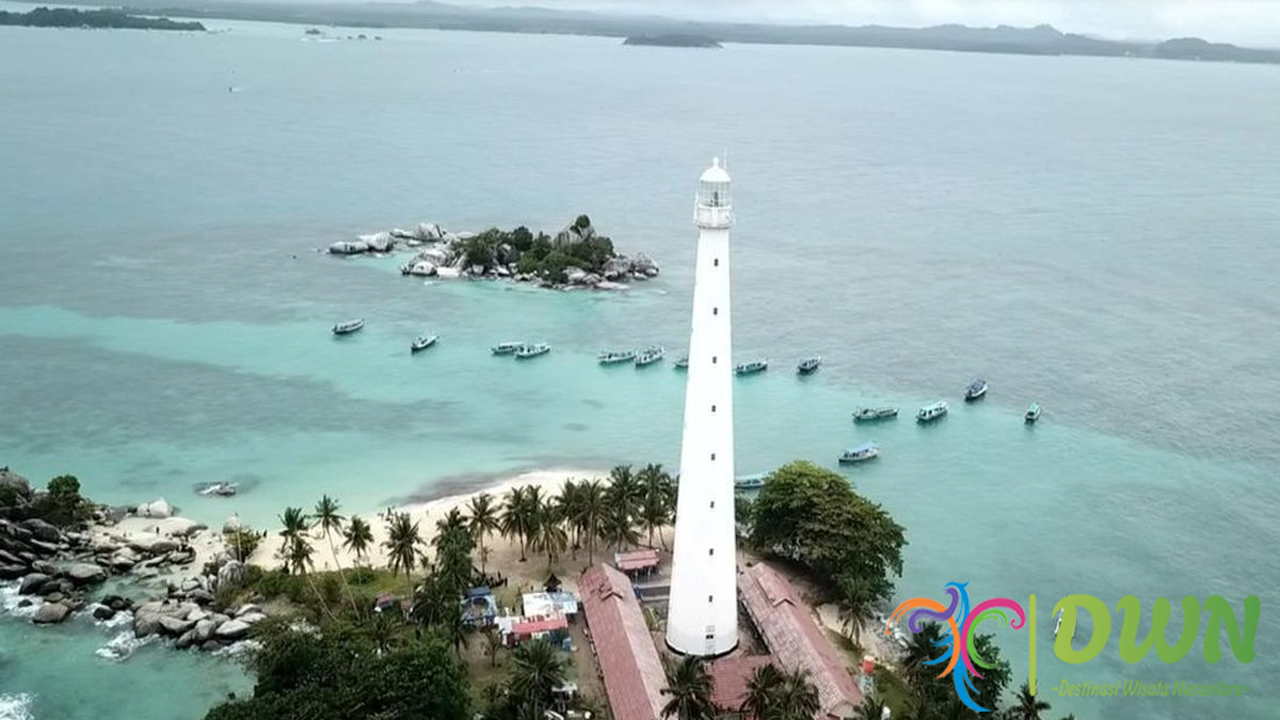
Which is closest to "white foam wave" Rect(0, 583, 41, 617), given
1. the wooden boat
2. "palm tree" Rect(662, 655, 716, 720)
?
"palm tree" Rect(662, 655, 716, 720)

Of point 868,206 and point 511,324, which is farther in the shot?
point 868,206

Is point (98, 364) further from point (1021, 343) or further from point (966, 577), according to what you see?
point (1021, 343)

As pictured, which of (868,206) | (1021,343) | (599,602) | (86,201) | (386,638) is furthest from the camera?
(868,206)

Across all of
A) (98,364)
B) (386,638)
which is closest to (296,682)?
(386,638)

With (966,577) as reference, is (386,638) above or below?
above

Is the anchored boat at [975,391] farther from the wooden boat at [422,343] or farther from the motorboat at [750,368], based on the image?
the wooden boat at [422,343]

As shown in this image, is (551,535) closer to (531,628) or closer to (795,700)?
(531,628)

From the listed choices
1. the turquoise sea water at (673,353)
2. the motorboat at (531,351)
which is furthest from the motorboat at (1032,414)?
the motorboat at (531,351)
